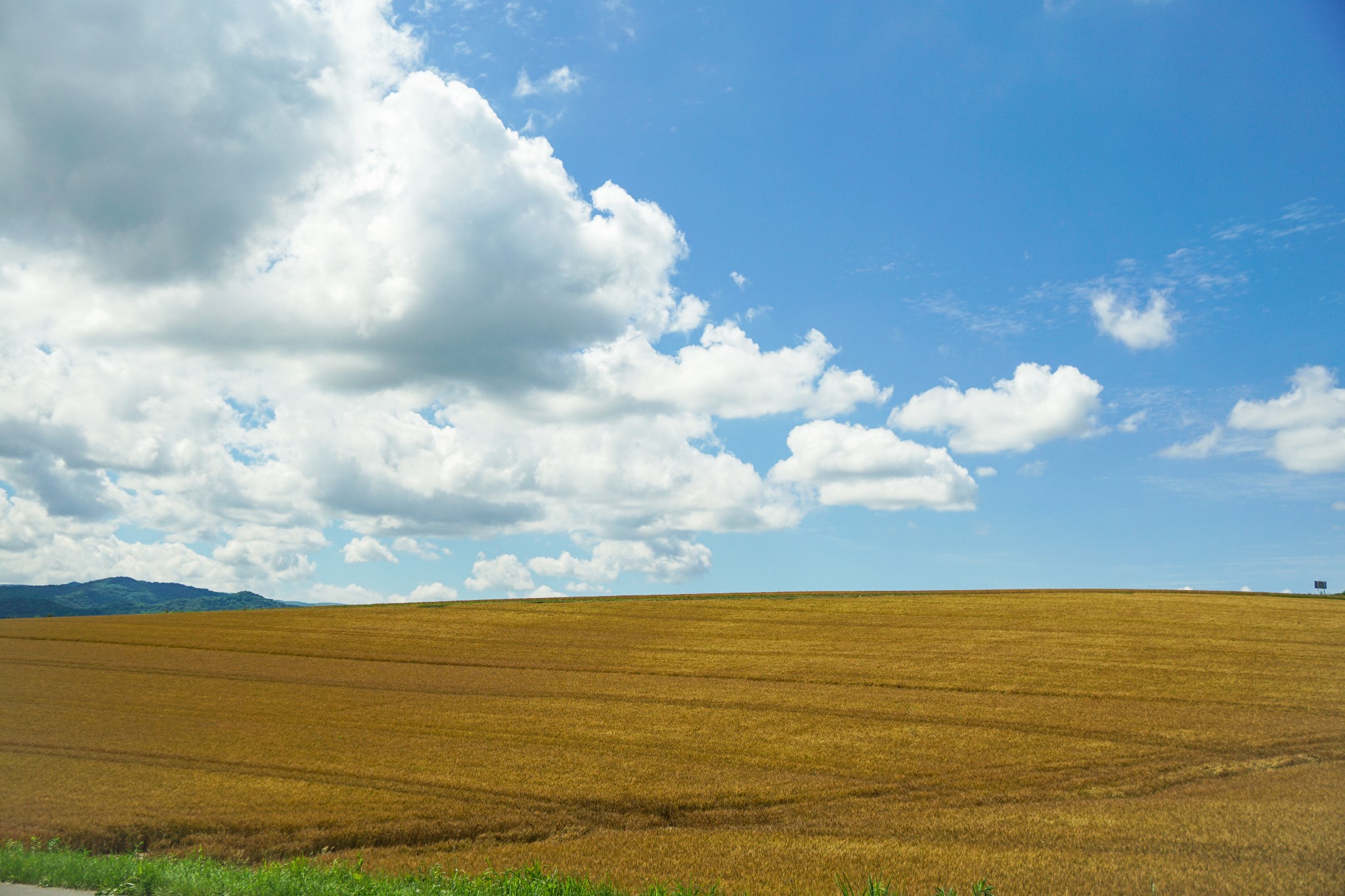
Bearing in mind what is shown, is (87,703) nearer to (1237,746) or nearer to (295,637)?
(295,637)

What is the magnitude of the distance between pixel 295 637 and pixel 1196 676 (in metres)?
52.2

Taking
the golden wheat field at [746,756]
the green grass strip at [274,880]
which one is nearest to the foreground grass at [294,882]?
the green grass strip at [274,880]

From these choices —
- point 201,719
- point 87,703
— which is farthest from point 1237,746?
point 87,703

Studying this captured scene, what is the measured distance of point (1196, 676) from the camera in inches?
1192

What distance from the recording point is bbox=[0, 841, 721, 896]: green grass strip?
1093 cm

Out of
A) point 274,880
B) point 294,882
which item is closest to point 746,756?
point 294,882

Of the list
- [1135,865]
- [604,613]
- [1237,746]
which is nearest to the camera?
[1135,865]

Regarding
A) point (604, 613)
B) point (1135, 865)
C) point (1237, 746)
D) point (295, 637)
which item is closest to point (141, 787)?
point (1135, 865)

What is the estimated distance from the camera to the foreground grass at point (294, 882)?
1091cm

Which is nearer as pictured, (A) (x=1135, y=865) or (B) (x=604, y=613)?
(A) (x=1135, y=865)

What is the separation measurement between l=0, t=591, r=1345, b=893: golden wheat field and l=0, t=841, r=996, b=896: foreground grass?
3.98 feet

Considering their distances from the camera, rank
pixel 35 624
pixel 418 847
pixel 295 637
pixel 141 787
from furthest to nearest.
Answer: pixel 35 624 → pixel 295 637 → pixel 141 787 → pixel 418 847

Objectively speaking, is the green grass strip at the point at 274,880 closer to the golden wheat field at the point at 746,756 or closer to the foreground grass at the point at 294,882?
the foreground grass at the point at 294,882

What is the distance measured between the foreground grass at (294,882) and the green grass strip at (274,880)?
0.04 feet
